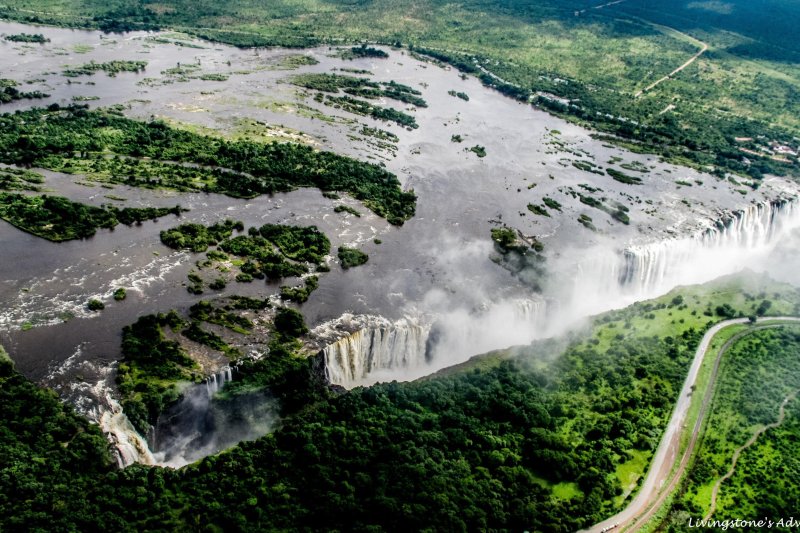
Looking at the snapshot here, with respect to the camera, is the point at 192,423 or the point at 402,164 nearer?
the point at 192,423

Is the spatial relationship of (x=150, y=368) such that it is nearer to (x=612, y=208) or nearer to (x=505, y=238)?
(x=505, y=238)

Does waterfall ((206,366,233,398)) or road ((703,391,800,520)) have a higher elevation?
waterfall ((206,366,233,398))

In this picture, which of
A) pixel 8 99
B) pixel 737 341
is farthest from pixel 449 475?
pixel 8 99

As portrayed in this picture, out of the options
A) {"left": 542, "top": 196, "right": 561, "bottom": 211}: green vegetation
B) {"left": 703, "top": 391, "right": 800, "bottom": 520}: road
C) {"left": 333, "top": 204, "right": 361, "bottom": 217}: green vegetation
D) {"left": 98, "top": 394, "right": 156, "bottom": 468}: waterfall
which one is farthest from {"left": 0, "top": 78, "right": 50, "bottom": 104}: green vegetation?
{"left": 703, "top": 391, "right": 800, "bottom": 520}: road

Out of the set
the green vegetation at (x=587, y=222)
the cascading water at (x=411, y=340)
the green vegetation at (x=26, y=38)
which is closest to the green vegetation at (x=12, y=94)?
the green vegetation at (x=26, y=38)

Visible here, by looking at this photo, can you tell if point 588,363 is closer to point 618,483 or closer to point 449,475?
point 618,483

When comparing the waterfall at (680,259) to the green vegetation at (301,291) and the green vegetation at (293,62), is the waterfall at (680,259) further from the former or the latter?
the green vegetation at (293,62)

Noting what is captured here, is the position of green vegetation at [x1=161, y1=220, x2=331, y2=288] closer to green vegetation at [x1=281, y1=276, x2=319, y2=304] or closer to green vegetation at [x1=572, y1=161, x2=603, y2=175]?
green vegetation at [x1=281, y1=276, x2=319, y2=304]

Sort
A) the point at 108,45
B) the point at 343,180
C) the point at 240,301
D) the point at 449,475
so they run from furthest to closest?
the point at 108,45
the point at 343,180
the point at 240,301
the point at 449,475
